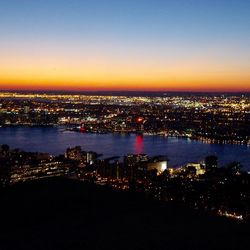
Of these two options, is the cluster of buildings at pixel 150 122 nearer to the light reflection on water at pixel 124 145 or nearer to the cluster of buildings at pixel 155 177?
the light reflection on water at pixel 124 145

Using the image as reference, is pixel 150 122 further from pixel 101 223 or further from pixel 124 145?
pixel 101 223

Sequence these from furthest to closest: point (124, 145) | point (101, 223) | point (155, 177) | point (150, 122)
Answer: point (150, 122) < point (124, 145) < point (155, 177) < point (101, 223)

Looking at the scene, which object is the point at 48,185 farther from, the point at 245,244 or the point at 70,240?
the point at 245,244

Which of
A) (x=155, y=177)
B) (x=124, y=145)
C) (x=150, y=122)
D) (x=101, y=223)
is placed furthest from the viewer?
(x=150, y=122)

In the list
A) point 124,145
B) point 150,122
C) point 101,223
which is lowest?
point 124,145

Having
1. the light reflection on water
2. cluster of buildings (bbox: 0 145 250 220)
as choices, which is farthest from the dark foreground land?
the light reflection on water

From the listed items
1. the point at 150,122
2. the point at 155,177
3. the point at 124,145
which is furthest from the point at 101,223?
the point at 150,122

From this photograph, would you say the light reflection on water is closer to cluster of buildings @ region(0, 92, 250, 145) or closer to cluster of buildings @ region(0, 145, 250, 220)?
cluster of buildings @ region(0, 92, 250, 145)
